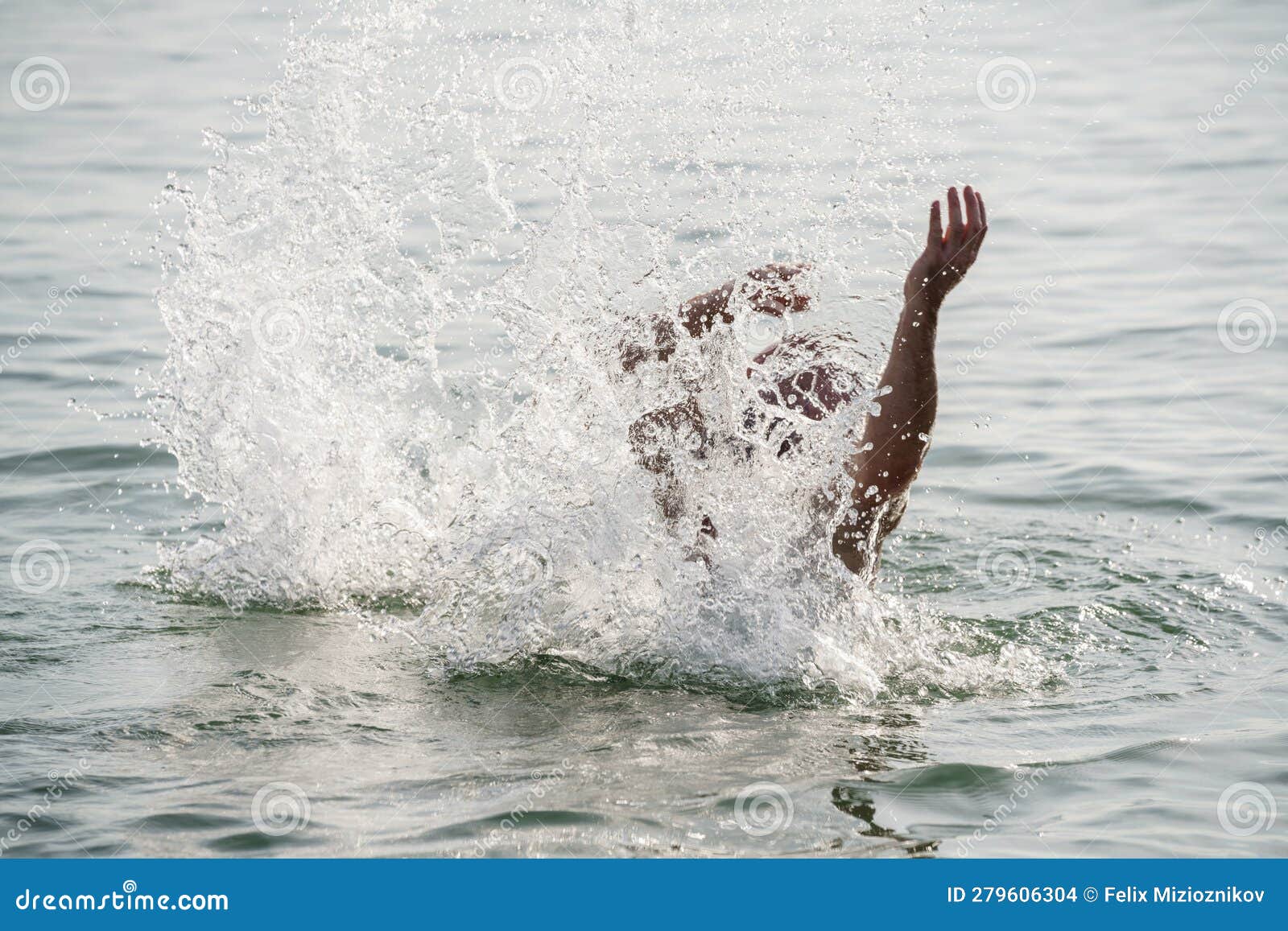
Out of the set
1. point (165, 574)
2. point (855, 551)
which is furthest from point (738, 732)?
point (165, 574)

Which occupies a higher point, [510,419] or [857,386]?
[857,386]

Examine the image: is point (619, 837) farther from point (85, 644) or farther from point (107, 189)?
point (107, 189)

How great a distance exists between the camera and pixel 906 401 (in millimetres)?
4734

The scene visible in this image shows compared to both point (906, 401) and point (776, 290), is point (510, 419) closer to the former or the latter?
point (776, 290)

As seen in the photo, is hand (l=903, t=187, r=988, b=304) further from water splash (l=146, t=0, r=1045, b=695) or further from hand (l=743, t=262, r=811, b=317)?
hand (l=743, t=262, r=811, b=317)

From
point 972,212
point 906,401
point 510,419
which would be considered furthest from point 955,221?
point 510,419

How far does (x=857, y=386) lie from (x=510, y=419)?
1373mm

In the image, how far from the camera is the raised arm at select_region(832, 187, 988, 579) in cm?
455

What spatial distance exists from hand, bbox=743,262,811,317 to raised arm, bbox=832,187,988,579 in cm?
55

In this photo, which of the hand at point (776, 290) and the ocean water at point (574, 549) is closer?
the ocean water at point (574, 549)

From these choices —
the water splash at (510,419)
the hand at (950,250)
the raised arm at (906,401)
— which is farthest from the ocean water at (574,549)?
the hand at (950,250)

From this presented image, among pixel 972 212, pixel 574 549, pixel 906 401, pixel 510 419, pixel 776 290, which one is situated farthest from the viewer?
pixel 510 419

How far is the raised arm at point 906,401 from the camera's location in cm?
455

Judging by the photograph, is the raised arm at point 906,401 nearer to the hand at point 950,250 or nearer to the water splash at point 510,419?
the hand at point 950,250
